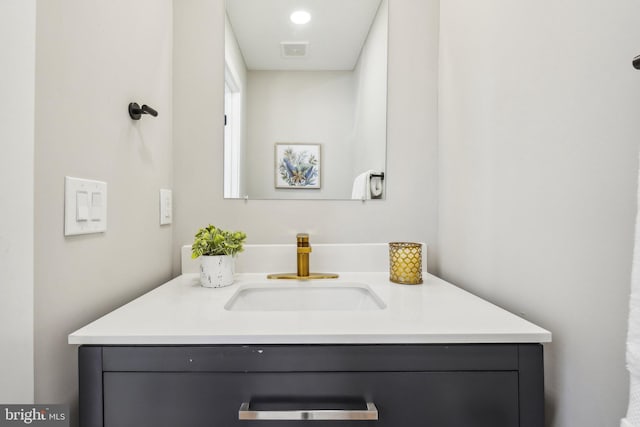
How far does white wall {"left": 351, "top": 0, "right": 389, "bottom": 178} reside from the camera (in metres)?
1.15

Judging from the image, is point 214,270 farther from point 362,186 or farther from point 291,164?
point 362,186

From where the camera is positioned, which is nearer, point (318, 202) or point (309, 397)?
point (309, 397)

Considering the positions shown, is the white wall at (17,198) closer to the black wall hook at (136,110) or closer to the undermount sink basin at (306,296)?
the black wall hook at (136,110)

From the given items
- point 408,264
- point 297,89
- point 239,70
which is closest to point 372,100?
point 297,89

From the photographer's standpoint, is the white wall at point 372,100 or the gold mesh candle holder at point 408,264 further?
the white wall at point 372,100

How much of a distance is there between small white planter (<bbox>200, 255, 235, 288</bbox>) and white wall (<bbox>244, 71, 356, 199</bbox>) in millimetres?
297

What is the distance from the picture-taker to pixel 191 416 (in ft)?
1.84

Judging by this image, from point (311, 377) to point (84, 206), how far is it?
0.57 meters

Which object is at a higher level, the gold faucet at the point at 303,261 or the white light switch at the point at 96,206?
the white light switch at the point at 96,206

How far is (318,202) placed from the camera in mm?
1157

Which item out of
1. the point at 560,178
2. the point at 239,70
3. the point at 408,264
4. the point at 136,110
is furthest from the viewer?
the point at 239,70

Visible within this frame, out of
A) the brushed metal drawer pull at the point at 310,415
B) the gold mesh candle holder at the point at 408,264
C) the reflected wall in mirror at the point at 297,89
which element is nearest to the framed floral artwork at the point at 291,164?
the reflected wall in mirror at the point at 297,89

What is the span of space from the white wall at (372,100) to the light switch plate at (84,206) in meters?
0.76

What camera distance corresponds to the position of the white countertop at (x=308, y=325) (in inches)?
22.3
